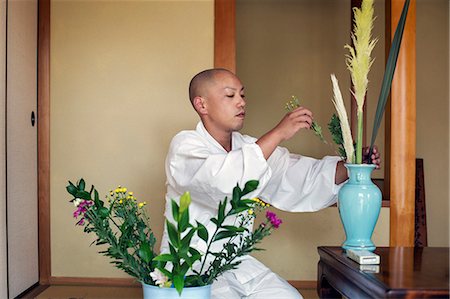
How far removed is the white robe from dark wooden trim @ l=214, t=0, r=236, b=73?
99cm

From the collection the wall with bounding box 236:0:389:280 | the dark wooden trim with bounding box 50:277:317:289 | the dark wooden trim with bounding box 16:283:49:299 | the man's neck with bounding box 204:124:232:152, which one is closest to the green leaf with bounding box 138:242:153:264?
the man's neck with bounding box 204:124:232:152

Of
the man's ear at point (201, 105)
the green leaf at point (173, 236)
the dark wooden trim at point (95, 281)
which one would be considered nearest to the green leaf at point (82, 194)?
the green leaf at point (173, 236)

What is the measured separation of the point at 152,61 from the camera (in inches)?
149

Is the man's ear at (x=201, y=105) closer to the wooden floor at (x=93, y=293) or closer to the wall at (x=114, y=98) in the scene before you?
the wall at (x=114, y=98)

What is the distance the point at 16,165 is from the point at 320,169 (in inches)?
69.3

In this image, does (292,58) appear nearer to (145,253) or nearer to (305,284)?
(305,284)

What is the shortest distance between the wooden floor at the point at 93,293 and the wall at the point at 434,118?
8.03ft

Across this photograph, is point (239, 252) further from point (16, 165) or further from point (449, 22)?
point (449, 22)

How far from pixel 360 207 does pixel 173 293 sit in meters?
0.79

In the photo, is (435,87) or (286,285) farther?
(435,87)

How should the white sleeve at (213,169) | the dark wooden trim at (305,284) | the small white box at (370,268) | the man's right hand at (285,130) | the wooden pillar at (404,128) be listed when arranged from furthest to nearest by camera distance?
the dark wooden trim at (305,284) → the wooden pillar at (404,128) → the man's right hand at (285,130) → the white sleeve at (213,169) → the small white box at (370,268)

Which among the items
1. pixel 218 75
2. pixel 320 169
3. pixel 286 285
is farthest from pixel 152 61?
pixel 286 285

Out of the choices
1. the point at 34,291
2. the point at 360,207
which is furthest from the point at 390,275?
the point at 34,291

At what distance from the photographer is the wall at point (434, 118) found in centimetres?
581
